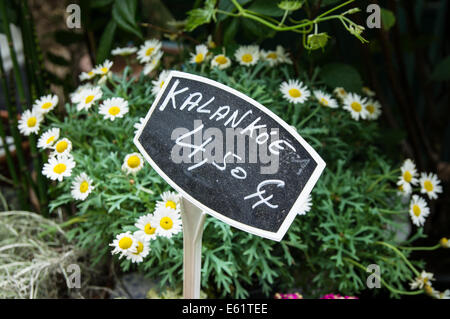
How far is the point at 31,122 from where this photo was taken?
3.00 feet

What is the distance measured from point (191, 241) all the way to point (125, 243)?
0.38 feet

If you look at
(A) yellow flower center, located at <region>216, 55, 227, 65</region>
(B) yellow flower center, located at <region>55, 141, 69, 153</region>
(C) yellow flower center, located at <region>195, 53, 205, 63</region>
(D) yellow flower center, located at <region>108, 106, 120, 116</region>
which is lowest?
(B) yellow flower center, located at <region>55, 141, 69, 153</region>

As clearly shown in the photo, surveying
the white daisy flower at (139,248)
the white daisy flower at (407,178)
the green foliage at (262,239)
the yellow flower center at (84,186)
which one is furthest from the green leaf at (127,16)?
the white daisy flower at (407,178)

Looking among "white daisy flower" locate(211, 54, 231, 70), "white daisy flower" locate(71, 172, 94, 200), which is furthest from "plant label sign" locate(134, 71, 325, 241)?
"white daisy flower" locate(211, 54, 231, 70)

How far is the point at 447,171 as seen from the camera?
5.19 feet

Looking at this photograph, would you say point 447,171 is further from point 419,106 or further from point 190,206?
point 190,206

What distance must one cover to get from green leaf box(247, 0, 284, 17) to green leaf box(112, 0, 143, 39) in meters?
0.25

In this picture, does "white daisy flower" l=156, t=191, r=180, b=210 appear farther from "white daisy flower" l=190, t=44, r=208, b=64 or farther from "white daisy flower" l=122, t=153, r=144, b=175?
"white daisy flower" l=190, t=44, r=208, b=64

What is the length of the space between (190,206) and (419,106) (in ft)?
5.64

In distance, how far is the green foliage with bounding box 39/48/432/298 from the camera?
82 centimetres

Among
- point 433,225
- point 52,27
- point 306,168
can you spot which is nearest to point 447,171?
point 433,225

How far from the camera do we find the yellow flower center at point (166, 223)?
71 cm

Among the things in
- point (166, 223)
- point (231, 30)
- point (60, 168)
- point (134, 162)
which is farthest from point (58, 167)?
point (231, 30)
